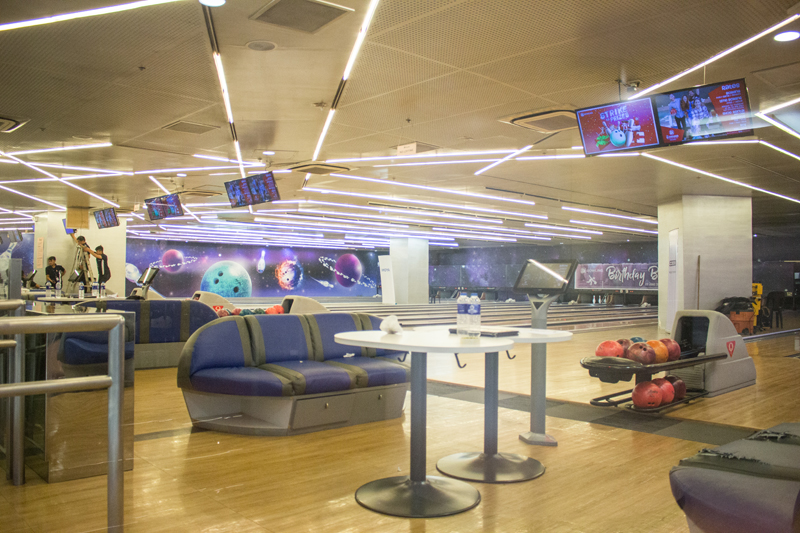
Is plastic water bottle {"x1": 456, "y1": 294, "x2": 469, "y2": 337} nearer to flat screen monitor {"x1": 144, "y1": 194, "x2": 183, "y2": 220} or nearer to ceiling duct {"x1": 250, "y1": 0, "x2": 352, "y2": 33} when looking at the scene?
ceiling duct {"x1": 250, "y1": 0, "x2": 352, "y2": 33}

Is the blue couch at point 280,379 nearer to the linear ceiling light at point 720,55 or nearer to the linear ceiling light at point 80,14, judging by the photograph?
the linear ceiling light at point 80,14

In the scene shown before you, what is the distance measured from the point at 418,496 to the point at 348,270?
3328 centimetres

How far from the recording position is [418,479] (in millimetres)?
3033

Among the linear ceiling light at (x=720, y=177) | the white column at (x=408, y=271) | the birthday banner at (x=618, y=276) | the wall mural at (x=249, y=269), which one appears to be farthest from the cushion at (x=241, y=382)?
the wall mural at (x=249, y=269)

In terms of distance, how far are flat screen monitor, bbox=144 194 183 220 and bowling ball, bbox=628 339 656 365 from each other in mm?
9667

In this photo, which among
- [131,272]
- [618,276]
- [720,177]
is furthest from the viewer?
[131,272]

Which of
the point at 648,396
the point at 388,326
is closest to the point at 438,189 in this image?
the point at 648,396

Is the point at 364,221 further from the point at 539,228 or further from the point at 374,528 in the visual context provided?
the point at 374,528

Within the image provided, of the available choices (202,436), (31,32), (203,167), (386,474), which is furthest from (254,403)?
(203,167)

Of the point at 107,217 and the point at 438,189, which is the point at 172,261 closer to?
the point at 107,217

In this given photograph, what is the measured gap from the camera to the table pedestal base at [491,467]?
3.27 meters

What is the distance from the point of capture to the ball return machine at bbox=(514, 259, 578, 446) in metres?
3.98

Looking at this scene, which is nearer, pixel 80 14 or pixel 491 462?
pixel 491 462

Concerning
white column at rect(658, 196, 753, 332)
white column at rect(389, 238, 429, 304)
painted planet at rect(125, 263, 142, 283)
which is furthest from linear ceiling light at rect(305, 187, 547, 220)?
painted planet at rect(125, 263, 142, 283)
